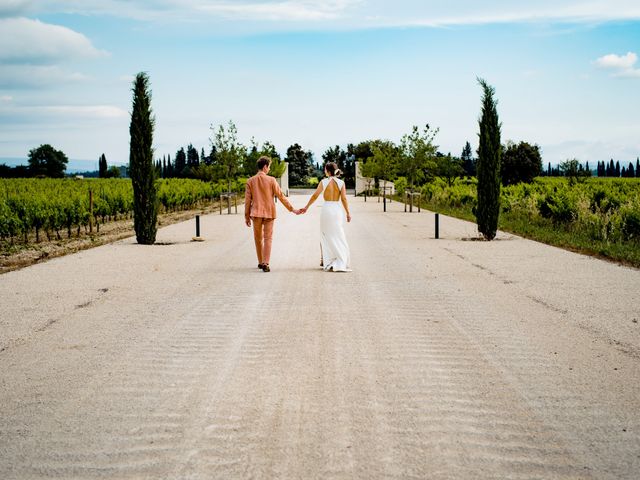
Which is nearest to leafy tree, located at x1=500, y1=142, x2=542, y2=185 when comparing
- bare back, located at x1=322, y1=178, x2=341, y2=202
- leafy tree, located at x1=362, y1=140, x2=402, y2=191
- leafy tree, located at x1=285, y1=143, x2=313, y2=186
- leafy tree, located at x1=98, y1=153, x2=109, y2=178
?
Result: leafy tree, located at x1=362, y1=140, x2=402, y2=191

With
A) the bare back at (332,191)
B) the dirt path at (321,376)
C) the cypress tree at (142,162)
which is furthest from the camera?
the cypress tree at (142,162)

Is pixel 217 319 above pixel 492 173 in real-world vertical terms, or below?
below

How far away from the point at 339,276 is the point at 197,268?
295 cm

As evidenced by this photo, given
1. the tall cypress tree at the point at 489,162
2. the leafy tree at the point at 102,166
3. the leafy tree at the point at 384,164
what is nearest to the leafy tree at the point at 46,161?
the leafy tree at the point at 102,166

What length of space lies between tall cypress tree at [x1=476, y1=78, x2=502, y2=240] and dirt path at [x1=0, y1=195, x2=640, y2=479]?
24.3 ft

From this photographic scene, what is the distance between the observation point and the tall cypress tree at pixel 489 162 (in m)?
19.3

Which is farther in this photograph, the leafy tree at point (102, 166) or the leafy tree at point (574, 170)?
the leafy tree at point (102, 166)

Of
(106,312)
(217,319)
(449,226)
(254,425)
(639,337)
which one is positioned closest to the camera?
(254,425)

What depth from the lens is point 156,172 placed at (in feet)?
63.8

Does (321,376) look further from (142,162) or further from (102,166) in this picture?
(102,166)

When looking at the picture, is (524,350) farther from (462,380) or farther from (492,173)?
(492,173)

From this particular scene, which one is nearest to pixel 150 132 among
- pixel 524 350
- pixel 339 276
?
pixel 339 276

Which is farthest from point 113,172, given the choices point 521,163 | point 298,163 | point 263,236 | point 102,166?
point 263,236

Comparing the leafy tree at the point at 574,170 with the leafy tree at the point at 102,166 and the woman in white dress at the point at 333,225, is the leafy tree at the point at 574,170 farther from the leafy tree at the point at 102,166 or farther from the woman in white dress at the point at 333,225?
the leafy tree at the point at 102,166
